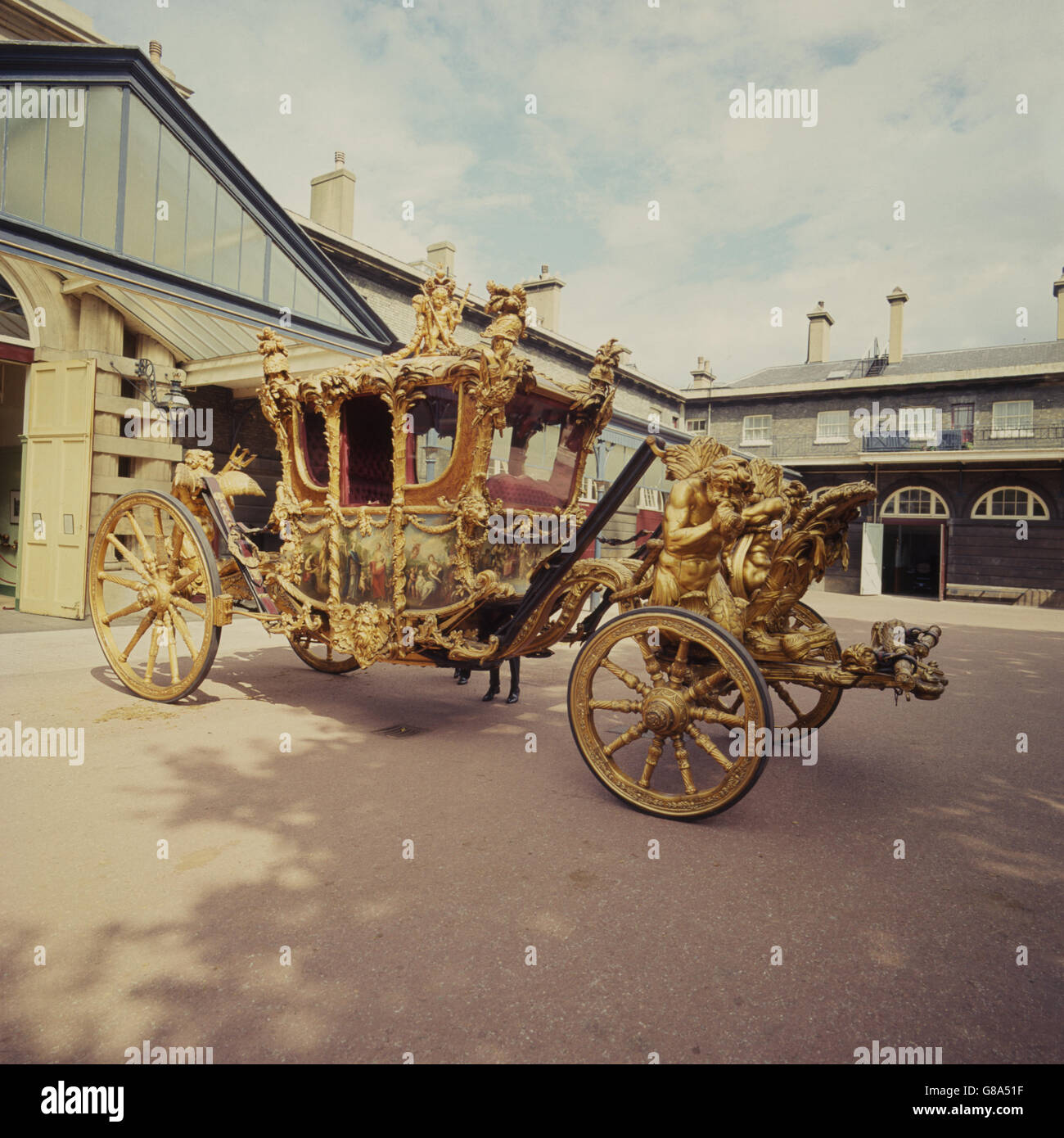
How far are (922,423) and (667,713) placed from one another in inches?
950

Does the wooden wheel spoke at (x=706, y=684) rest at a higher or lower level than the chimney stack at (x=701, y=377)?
lower

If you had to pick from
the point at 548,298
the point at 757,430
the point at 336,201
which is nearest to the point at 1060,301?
the point at 757,430

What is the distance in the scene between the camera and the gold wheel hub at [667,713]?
3365 mm

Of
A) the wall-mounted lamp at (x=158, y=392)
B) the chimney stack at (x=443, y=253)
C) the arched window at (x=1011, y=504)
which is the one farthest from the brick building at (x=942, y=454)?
the wall-mounted lamp at (x=158, y=392)

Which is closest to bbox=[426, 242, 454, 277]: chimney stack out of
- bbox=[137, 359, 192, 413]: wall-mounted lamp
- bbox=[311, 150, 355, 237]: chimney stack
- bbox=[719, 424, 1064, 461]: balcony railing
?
bbox=[311, 150, 355, 237]: chimney stack

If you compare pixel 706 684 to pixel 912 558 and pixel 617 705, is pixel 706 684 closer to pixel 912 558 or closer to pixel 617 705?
pixel 617 705

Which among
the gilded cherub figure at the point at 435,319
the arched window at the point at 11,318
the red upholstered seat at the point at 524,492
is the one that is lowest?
the red upholstered seat at the point at 524,492

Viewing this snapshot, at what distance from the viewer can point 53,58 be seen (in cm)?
740

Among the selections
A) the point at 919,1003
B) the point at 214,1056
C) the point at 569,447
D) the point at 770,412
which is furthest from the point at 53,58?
the point at 770,412

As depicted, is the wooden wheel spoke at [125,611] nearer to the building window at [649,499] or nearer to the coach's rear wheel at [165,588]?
the coach's rear wheel at [165,588]

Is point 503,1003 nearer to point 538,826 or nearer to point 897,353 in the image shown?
point 538,826

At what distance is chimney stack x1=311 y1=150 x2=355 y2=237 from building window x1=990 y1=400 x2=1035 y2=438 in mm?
19397

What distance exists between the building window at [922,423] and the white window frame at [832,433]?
64.2 inches

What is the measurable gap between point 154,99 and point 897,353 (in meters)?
25.2
